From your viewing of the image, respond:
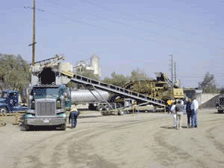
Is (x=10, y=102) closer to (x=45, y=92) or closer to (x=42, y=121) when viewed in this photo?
(x=45, y=92)

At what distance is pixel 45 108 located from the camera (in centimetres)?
1917

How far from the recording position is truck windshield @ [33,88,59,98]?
1973 cm

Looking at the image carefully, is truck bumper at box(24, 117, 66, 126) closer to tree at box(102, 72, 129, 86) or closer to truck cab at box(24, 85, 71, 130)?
truck cab at box(24, 85, 71, 130)

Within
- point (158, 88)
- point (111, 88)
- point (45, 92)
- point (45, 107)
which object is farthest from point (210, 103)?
point (45, 107)

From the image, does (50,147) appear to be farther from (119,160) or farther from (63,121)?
(63,121)

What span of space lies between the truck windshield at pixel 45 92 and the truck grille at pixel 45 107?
582 mm

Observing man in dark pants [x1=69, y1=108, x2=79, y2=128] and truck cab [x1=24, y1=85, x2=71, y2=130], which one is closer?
truck cab [x1=24, y1=85, x2=71, y2=130]

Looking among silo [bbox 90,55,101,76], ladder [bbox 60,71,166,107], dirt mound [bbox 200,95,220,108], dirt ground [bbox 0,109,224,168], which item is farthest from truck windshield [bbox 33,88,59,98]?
silo [bbox 90,55,101,76]

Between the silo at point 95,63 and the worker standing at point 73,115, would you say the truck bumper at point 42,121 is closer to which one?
the worker standing at point 73,115

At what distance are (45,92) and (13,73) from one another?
111 feet

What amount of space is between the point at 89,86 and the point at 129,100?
24.5 feet

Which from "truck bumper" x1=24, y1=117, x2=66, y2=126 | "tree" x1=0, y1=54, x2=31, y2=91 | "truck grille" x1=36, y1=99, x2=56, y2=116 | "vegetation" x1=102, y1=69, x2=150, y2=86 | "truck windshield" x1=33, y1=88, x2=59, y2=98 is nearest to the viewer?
"truck bumper" x1=24, y1=117, x2=66, y2=126

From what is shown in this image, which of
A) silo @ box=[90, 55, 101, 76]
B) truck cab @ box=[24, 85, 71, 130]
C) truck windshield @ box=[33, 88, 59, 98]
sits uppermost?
silo @ box=[90, 55, 101, 76]

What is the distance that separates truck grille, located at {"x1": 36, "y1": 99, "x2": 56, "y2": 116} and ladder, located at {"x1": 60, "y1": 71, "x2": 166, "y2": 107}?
12085 mm
